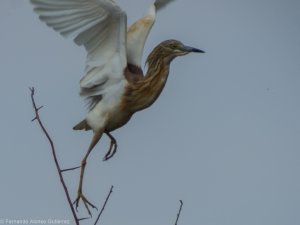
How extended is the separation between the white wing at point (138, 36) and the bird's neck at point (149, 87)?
0.27 meters

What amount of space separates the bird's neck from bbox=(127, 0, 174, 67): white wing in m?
0.27

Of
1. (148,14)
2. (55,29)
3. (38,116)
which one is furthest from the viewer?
(148,14)

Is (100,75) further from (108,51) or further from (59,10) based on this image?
(59,10)

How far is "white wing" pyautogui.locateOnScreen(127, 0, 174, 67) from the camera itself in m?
5.85

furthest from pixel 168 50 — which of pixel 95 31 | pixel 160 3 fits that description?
pixel 160 3

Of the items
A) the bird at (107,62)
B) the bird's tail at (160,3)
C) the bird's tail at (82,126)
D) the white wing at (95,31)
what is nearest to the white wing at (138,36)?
the bird at (107,62)

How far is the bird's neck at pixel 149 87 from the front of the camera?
5.40 metres

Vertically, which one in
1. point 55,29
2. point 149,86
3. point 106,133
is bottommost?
point 106,133

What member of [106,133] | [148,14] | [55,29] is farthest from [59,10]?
[148,14]

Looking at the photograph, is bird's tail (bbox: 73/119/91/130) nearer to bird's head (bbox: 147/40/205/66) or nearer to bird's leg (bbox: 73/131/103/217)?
bird's leg (bbox: 73/131/103/217)

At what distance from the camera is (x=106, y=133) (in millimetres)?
5539

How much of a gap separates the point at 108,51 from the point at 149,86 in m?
0.35

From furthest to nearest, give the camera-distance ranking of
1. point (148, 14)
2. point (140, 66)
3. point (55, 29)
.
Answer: point (148, 14) < point (140, 66) < point (55, 29)

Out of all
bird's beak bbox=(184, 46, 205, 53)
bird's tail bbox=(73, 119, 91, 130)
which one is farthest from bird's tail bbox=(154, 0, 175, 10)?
bird's tail bbox=(73, 119, 91, 130)
